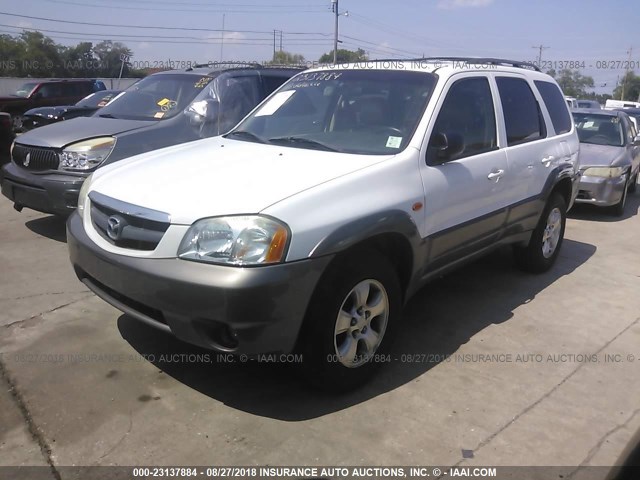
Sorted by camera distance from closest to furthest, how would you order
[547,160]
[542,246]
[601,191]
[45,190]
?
[547,160]
[542,246]
[45,190]
[601,191]

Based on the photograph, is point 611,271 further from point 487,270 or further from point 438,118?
point 438,118

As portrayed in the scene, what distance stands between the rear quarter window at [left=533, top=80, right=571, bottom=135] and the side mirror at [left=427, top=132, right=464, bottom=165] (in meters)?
1.97

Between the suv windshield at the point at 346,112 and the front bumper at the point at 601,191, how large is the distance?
5375 mm

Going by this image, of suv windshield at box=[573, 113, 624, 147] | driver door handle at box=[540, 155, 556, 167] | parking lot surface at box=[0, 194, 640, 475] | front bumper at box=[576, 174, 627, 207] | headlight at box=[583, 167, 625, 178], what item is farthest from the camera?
suv windshield at box=[573, 113, 624, 147]

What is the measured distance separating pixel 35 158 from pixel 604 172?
7.41 metres

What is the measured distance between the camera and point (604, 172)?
841 cm

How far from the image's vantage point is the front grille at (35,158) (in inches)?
223

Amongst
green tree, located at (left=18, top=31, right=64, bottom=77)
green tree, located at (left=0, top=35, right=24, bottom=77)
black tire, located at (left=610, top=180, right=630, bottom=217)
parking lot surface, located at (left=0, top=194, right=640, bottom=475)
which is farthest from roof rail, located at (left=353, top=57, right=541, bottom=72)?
green tree, located at (left=0, top=35, right=24, bottom=77)

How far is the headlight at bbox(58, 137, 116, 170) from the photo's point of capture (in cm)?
559

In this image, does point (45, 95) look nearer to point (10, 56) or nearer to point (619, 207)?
point (619, 207)

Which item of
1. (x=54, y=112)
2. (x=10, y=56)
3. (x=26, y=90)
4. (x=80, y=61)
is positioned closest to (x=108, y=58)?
(x=80, y=61)

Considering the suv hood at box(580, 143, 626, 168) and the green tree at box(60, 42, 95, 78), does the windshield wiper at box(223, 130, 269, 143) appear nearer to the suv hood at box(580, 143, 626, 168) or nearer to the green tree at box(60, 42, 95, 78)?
the suv hood at box(580, 143, 626, 168)

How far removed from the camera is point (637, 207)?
9703 millimetres

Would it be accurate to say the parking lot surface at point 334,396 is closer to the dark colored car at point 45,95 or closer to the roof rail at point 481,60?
the roof rail at point 481,60
